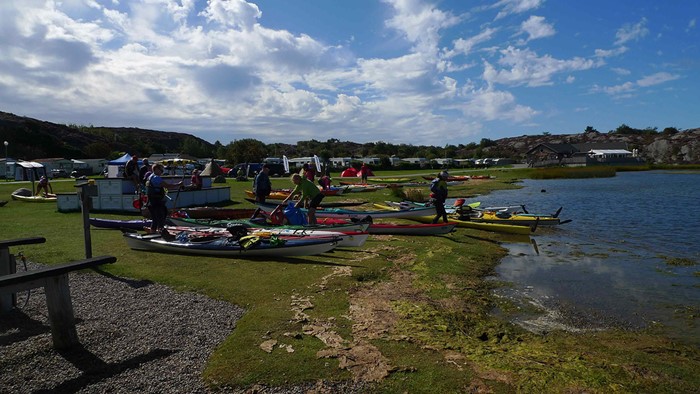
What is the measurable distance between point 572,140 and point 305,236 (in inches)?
7050

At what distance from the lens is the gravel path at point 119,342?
17.0 feet

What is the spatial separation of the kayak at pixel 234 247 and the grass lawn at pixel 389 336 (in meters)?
0.28

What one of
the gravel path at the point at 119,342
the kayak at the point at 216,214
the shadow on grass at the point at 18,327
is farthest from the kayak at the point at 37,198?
the shadow on grass at the point at 18,327

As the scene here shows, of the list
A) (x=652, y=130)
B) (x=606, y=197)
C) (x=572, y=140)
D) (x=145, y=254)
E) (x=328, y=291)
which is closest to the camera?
(x=328, y=291)

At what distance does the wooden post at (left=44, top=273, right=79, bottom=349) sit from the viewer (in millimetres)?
5934

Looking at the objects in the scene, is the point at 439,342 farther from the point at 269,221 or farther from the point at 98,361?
the point at 269,221

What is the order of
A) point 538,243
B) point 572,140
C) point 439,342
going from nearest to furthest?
point 439,342
point 538,243
point 572,140

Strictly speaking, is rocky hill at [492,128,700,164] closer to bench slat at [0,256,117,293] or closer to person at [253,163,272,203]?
person at [253,163,272,203]

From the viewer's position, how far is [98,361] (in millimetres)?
5688

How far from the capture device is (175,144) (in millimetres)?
159750

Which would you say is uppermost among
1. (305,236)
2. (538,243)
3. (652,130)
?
(652,130)

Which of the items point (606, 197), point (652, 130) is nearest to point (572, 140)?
point (652, 130)

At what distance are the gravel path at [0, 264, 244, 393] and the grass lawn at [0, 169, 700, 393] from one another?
38cm

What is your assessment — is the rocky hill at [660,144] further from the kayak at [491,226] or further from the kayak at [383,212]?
the kayak at [383,212]
